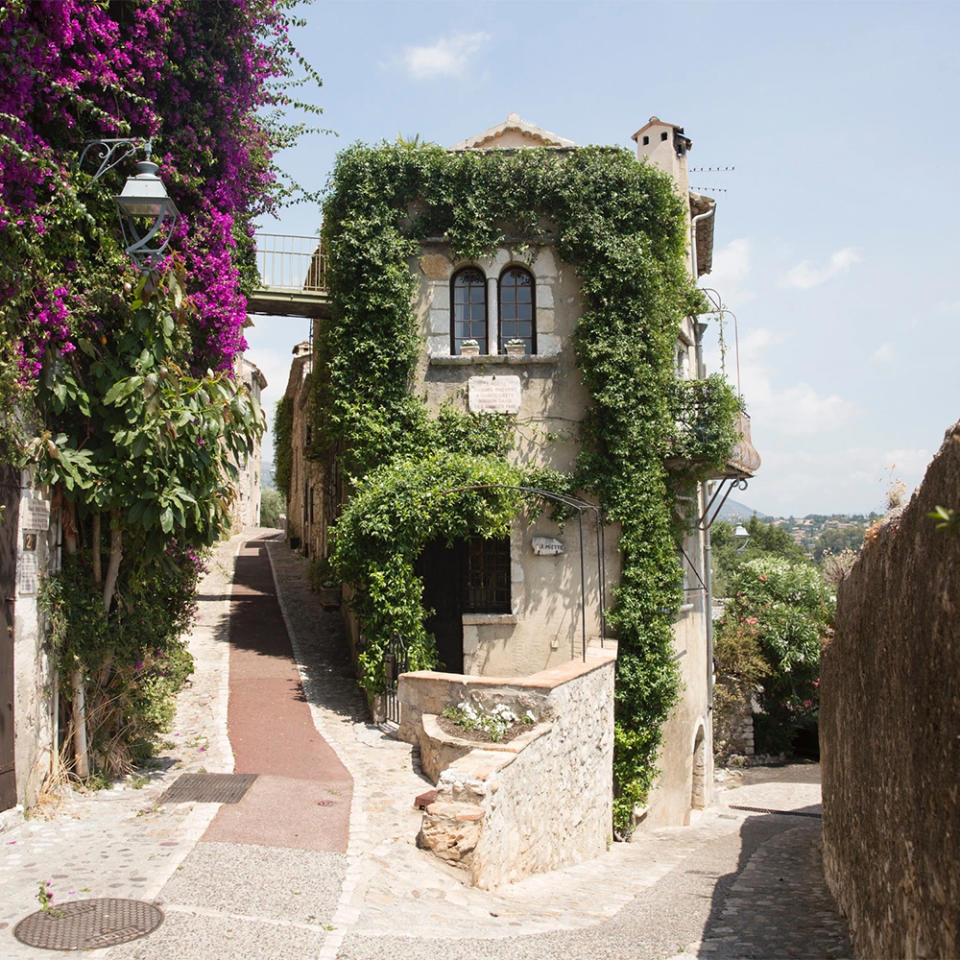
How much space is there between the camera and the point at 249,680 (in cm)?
1357

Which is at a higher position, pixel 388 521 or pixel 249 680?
pixel 388 521

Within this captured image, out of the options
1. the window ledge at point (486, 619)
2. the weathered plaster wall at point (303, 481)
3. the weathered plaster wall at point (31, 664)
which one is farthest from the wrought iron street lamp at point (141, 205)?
the weathered plaster wall at point (303, 481)

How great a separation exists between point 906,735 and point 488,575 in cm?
997

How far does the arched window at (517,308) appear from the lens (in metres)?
14.8

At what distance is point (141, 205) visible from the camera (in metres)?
7.87

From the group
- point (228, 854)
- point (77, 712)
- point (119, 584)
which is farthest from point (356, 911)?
point (119, 584)

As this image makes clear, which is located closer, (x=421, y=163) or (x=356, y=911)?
(x=356, y=911)

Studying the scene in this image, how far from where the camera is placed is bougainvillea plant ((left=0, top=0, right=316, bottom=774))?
306 inches

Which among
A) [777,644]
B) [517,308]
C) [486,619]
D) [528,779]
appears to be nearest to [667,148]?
[517,308]

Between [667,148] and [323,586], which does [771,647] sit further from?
[667,148]

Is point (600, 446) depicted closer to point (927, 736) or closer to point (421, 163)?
point (421, 163)

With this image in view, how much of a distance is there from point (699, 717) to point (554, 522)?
17.8ft

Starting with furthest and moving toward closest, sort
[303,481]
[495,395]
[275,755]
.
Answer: [303,481] → [495,395] → [275,755]

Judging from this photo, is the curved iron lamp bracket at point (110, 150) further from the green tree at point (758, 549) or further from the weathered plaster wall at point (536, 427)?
the green tree at point (758, 549)
